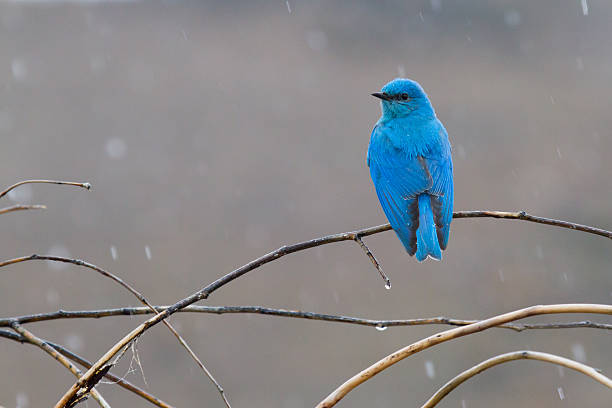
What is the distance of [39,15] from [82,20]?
169 cm

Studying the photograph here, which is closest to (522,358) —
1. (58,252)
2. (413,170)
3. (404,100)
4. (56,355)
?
(56,355)

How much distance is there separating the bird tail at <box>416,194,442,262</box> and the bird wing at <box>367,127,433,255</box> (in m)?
0.03

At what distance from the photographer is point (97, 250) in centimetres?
1513

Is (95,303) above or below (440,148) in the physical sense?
below

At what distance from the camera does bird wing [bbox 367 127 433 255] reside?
3.09m

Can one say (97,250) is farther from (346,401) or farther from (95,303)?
(346,401)

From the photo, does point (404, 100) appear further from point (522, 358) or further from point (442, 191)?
point (522, 358)

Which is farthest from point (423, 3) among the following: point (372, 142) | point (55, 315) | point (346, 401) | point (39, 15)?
point (55, 315)

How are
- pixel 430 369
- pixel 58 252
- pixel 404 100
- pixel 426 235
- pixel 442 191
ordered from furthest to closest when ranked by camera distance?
pixel 58 252 → pixel 430 369 → pixel 404 100 → pixel 442 191 → pixel 426 235

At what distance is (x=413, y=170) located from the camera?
11.5 ft

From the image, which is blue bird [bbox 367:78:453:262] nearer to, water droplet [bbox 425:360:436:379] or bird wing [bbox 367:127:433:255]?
bird wing [bbox 367:127:433:255]

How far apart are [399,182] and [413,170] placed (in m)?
0.12

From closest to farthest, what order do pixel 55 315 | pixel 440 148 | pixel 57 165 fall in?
pixel 55 315 < pixel 440 148 < pixel 57 165

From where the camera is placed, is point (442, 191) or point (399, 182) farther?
point (399, 182)
